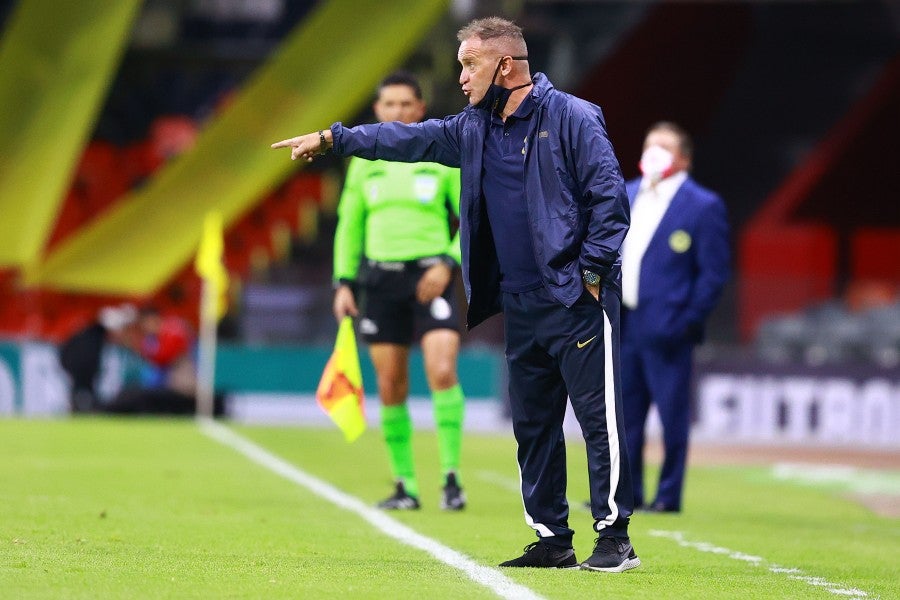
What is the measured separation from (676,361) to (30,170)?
12222mm

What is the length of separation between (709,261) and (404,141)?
3.76 m

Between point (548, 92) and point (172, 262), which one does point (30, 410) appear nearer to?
point (172, 262)

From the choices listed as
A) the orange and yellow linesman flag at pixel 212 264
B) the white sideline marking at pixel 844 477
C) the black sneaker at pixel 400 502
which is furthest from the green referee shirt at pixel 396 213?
the orange and yellow linesman flag at pixel 212 264

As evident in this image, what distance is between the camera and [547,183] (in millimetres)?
5973

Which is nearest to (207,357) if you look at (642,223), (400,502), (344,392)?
(642,223)

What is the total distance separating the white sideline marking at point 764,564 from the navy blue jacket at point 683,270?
1750 millimetres

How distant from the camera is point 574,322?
5.99m

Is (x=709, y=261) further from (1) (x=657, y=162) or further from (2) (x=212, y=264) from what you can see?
(2) (x=212, y=264)

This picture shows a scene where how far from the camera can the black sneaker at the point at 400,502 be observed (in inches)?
340

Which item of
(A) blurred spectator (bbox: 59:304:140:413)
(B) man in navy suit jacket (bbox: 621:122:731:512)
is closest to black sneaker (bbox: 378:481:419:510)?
(B) man in navy suit jacket (bbox: 621:122:731:512)

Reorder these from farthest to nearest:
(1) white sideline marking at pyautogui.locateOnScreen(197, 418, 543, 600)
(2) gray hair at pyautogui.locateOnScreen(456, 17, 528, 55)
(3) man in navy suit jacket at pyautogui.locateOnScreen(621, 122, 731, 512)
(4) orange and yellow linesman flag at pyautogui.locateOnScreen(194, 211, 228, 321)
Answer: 1. (4) orange and yellow linesman flag at pyautogui.locateOnScreen(194, 211, 228, 321)
2. (3) man in navy suit jacket at pyautogui.locateOnScreen(621, 122, 731, 512)
3. (2) gray hair at pyautogui.locateOnScreen(456, 17, 528, 55)
4. (1) white sideline marking at pyautogui.locateOnScreen(197, 418, 543, 600)

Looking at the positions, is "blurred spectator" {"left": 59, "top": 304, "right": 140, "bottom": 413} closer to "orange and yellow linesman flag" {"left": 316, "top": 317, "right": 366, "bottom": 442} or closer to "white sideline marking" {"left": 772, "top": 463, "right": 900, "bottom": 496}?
"white sideline marking" {"left": 772, "top": 463, "right": 900, "bottom": 496}

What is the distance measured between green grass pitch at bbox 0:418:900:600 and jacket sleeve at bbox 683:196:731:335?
1184mm

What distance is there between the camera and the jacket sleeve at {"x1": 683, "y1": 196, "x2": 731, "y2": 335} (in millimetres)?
9445
